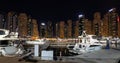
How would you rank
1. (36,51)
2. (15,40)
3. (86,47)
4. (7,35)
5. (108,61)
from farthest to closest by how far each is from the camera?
(86,47)
(15,40)
(7,35)
(36,51)
(108,61)

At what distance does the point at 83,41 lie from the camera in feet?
224

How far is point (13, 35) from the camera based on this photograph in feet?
175

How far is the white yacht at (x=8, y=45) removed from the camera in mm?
46625

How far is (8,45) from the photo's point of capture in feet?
165

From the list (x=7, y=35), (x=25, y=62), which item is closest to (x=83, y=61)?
(x=25, y=62)

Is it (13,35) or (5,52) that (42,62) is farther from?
(13,35)

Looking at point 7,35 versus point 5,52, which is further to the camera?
point 7,35

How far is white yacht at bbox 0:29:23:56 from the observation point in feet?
153

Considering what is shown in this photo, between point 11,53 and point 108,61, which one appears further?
point 11,53

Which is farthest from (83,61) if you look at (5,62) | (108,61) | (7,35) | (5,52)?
(7,35)

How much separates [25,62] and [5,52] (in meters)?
19.0

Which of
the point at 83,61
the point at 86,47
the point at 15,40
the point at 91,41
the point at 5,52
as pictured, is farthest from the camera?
the point at 91,41

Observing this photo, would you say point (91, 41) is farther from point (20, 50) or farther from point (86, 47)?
point (20, 50)

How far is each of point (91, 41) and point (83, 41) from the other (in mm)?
2081
